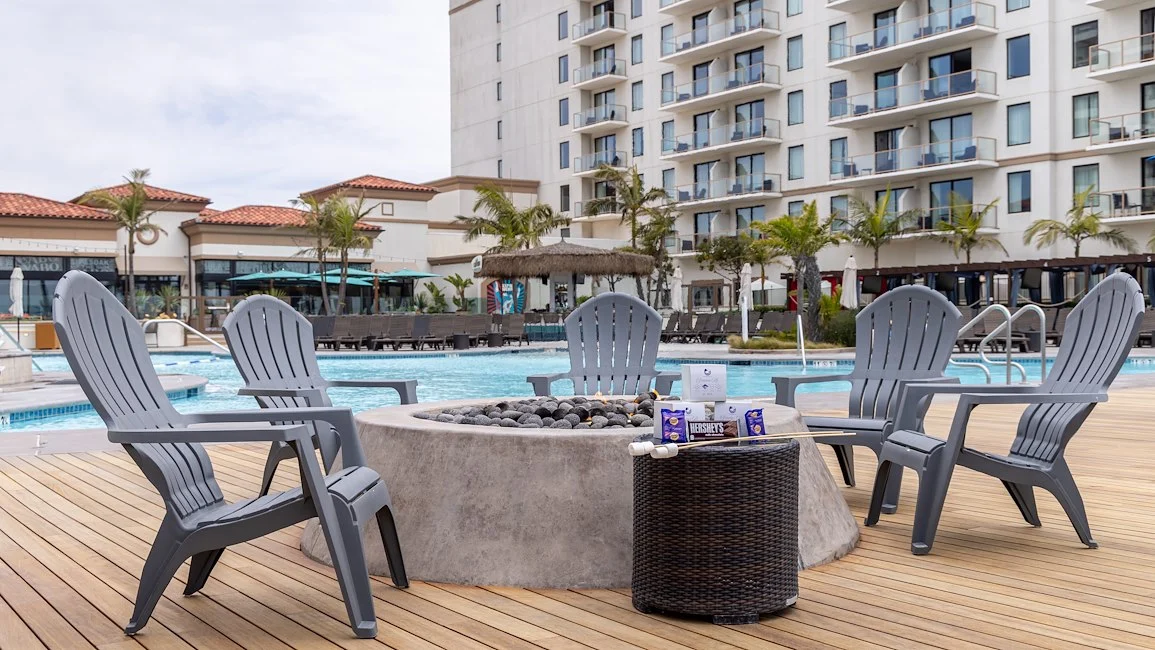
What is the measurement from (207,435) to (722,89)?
118ft

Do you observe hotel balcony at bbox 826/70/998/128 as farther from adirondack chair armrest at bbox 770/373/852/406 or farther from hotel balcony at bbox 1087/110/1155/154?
adirondack chair armrest at bbox 770/373/852/406

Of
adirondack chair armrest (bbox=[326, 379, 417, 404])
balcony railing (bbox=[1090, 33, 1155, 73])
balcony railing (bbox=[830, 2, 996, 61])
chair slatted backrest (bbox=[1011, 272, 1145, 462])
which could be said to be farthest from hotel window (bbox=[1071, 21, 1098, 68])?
adirondack chair armrest (bbox=[326, 379, 417, 404])

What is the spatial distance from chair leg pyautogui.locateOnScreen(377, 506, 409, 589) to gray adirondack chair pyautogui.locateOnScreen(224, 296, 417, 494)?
4.51ft

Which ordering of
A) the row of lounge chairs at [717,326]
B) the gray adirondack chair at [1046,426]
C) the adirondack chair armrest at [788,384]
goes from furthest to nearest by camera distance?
the row of lounge chairs at [717,326] → the adirondack chair armrest at [788,384] → the gray adirondack chair at [1046,426]

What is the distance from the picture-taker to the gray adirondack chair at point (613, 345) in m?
6.33

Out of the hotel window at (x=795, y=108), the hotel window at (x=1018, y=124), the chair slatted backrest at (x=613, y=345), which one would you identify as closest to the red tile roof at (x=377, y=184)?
the hotel window at (x=795, y=108)

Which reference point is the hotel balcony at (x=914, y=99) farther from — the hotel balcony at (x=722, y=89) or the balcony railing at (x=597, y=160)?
the balcony railing at (x=597, y=160)

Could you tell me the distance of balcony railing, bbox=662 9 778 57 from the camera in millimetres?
36312

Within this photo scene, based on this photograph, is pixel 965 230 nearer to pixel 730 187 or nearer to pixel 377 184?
pixel 730 187

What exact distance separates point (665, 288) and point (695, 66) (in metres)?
8.13

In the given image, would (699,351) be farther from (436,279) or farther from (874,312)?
(436,279)

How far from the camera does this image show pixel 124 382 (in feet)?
10.9

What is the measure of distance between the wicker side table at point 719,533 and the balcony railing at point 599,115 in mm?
39707

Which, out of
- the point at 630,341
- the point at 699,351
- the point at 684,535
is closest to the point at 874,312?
the point at 630,341
